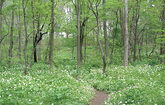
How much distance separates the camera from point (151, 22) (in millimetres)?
19875

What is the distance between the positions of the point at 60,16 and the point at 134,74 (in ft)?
34.5

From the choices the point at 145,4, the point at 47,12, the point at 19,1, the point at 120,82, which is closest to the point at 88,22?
the point at 47,12

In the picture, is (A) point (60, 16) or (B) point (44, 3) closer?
(B) point (44, 3)

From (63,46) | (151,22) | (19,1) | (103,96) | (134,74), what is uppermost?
(19,1)

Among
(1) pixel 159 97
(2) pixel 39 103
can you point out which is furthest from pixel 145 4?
(2) pixel 39 103

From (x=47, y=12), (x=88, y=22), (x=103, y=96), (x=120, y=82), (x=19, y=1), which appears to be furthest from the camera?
(x=88, y=22)

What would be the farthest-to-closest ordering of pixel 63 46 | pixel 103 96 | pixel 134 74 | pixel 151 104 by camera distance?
pixel 63 46 < pixel 134 74 < pixel 103 96 < pixel 151 104

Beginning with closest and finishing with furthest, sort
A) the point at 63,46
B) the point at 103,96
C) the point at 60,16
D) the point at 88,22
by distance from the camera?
the point at 103,96, the point at 60,16, the point at 88,22, the point at 63,46

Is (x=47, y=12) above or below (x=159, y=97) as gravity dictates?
above

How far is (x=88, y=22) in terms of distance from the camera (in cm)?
1964

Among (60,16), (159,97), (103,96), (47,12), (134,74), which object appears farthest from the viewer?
(60,16)

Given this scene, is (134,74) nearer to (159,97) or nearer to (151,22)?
(159,97)

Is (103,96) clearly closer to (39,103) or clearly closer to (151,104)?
(151,104)

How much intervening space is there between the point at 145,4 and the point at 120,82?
36.6ft
